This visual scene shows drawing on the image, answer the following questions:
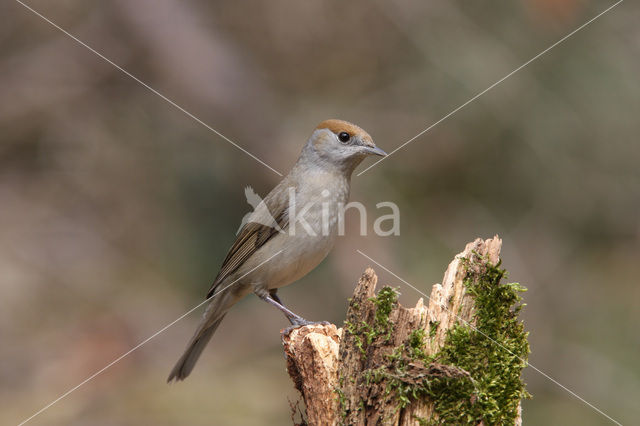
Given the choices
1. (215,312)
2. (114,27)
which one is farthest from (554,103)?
(114,27)

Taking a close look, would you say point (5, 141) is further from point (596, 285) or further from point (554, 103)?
point (596, 285)

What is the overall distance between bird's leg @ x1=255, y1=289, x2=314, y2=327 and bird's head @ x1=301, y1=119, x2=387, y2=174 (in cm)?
103

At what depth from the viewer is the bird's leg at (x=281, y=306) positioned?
452 centimetres

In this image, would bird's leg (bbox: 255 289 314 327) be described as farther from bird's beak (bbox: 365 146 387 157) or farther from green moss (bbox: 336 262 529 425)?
green moss (bbox: 336 262 529 425)

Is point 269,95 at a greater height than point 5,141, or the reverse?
point 269,95

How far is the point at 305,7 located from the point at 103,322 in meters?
4.28

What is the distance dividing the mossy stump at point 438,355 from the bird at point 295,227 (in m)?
1.46

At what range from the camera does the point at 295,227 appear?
4.64 metres

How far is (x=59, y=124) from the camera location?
7.92 meters
